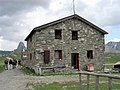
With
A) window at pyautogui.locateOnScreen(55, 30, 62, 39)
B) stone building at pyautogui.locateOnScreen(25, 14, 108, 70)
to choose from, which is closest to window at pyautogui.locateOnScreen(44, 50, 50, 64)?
stone building at pyautogui.locateOnScreen(25, 14, 108, 70)

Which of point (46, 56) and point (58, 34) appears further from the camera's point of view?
point (58, 34)

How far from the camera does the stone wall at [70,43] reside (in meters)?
38.6

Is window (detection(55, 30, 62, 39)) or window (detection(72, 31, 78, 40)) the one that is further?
window (detection(72, 31, 78, 40))

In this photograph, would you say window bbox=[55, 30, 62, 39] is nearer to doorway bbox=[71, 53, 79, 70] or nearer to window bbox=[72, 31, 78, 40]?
window bbox=[72, 31, 78, 40]

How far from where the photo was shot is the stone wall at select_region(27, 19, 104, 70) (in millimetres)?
38625

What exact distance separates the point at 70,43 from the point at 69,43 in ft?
0.46

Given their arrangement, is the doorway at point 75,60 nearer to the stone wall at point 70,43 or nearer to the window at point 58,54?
the stone wall at point 70,43

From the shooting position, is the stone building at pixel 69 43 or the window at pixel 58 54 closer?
the stone building at pixel 69 43

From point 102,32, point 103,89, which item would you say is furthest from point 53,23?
point 103,89

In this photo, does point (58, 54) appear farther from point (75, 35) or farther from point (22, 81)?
point (22, 81)

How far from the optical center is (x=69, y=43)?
39.6 meters

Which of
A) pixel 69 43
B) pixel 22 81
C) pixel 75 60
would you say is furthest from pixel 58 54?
pixel 22 81

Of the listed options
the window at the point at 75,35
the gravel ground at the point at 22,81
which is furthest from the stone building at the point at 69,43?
the gravel ground at the point at 22,81

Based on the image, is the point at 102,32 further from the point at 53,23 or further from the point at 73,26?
the point at 53,23
